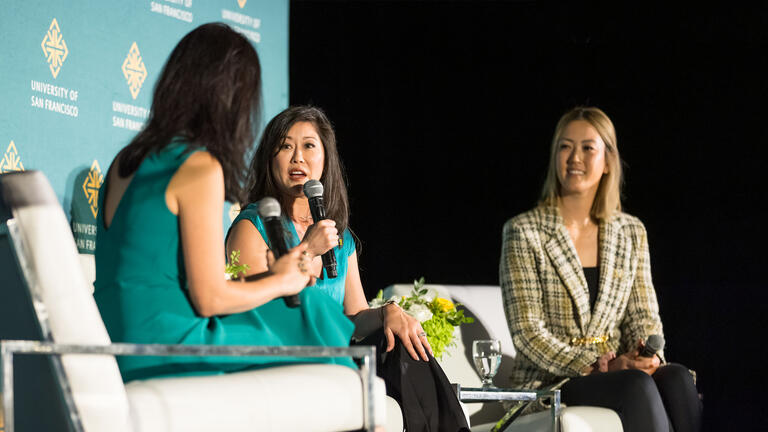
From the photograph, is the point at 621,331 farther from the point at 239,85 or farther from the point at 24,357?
the point at 24,357

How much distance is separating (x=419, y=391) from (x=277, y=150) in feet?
2.92

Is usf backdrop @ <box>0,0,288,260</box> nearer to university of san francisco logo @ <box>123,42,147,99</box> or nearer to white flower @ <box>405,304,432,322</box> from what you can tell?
university of san francisco logo @ <box>123,42,147,99</box>

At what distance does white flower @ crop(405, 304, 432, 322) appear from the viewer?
2.98 metres

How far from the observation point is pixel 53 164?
9.64 ft

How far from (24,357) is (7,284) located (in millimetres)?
145

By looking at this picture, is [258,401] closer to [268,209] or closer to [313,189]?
[268,209]

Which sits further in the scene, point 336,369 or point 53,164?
point 53,164

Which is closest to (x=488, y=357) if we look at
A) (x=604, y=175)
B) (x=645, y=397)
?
(x=645, y=397)

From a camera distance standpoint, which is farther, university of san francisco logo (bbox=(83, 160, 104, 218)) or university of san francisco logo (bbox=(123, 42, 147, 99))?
university of san francisco logo (bbox=(123, 42, 147, 99))

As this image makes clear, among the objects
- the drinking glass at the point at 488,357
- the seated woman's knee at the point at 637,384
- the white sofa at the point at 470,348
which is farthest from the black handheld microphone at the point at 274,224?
the seated woman's knee at the point at 637,384

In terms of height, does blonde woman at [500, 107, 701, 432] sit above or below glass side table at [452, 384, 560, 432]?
above

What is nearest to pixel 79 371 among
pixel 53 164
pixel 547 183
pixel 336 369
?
pixel 336 369

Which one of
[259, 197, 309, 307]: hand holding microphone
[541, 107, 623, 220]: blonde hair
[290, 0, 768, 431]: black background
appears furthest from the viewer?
[290, 0, 768, 431]: black background

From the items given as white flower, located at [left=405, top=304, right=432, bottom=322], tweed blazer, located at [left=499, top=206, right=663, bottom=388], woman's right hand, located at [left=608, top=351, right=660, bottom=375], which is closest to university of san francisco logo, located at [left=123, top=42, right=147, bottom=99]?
white flower, located at [left=405, top=304, right=432, bottom=322]
